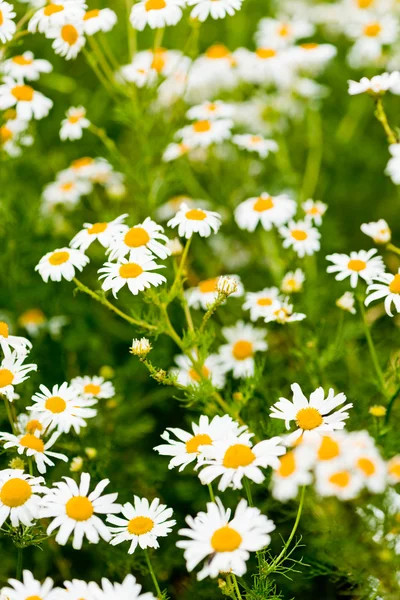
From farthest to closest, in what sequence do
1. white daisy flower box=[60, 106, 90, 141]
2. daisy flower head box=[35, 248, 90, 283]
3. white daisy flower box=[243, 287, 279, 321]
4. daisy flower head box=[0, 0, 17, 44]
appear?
white daisy flower box=[60, 106, 90, 141] < white daisy flower box=[243, 287, 279, 321] < daisy flower head box=[0, 0, 17, 44] < daisy flower head box=[35, 248, 90, 283]

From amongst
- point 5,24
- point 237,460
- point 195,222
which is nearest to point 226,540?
point 237,460

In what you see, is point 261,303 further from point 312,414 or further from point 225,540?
point 225,540

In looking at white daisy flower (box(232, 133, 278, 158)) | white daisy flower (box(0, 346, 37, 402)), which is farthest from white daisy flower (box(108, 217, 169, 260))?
white daisy flower (box(232, 133, 278, 158))

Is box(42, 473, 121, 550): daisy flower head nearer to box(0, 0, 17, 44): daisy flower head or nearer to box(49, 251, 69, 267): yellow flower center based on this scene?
box(49, 251, 69, 267): yellow flower center

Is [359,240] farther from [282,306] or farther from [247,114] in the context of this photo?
[282,306]

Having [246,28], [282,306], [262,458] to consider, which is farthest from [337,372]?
[246,28]
